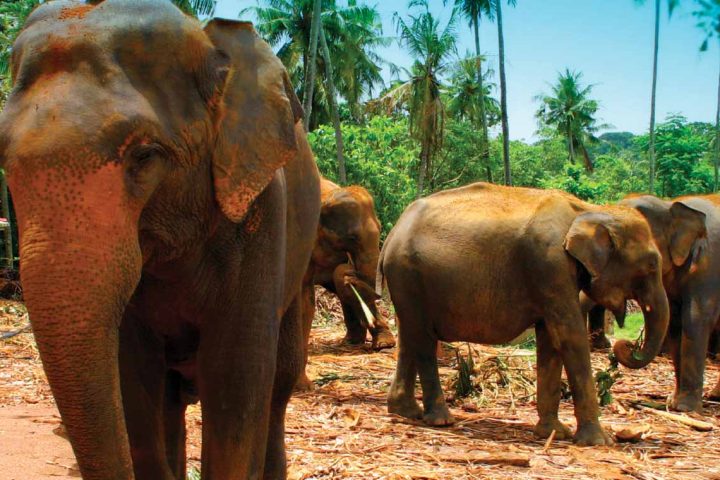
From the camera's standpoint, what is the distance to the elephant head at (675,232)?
8289 mm

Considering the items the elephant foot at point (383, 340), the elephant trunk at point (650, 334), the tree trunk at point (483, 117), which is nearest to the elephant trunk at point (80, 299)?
the elephant trunk at point (650, 334)

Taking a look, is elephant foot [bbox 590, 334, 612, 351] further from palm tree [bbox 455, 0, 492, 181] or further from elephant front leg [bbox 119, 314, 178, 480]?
palm tree [bbox 455, 0, 492, 181]

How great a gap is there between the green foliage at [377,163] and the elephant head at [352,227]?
31.0ft

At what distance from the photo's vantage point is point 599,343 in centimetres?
1252

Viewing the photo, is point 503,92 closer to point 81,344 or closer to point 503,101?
point 503,101

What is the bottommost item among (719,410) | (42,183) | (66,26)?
(719,410)

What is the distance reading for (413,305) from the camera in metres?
7.42

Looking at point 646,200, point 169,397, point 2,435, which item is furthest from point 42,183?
point 646,200

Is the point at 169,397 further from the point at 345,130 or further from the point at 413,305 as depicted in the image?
the point at 345,130

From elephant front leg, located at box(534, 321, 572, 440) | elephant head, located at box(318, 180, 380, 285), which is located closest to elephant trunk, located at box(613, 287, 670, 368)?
elephant front leg, located at box(534, 321, 572, 440)

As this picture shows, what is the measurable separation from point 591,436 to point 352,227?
4487 millimetres

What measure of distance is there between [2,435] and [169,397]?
7.36 feet

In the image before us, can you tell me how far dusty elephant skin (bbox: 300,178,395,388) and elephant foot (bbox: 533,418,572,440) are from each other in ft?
12.1

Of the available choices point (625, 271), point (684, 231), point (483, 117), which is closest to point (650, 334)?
point (625, 271)
